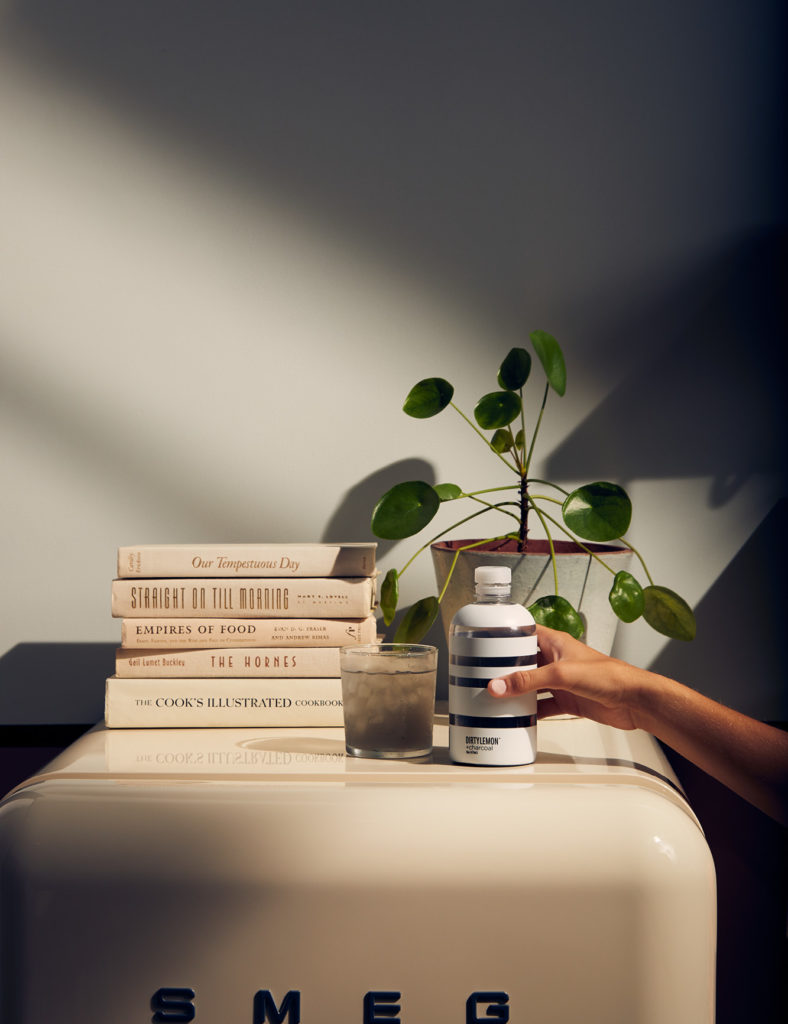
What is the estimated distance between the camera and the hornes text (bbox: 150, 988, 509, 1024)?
2.53 feet

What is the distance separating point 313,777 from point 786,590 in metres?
0.80

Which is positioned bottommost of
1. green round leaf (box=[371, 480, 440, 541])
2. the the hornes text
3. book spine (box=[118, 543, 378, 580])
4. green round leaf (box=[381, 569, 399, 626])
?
the the hornes text

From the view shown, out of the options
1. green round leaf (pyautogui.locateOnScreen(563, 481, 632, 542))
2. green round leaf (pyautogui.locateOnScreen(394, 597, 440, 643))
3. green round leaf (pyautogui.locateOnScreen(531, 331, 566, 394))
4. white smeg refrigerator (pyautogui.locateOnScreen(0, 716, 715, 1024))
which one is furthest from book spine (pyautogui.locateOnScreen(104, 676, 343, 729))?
green round leaf (pyautogui.locateOnScreen(531, 331, 566, 394))

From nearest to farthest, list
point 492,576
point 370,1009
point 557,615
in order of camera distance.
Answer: point 370,1009 < point 492,576 < point 557,615

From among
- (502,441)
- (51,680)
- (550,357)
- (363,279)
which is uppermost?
(363,279)

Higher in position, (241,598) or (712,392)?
(712,392)

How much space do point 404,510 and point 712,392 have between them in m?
0.52

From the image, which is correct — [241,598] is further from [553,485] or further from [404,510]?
[553,485]

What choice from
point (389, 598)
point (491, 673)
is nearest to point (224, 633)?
point (389, 598)

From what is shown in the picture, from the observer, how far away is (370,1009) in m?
0.77

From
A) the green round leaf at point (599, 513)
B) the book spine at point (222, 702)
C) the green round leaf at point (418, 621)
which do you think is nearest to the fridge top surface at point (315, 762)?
the book spine at point (222, 702)

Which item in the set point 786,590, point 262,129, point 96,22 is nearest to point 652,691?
point 786,590

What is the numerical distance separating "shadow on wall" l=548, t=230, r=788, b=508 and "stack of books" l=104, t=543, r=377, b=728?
0.45 metres

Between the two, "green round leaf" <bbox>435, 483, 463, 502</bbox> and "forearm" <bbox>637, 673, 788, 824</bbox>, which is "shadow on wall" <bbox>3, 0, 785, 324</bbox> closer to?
"green round leaf" <bbox>435, 483, 463, 502</bbox>
